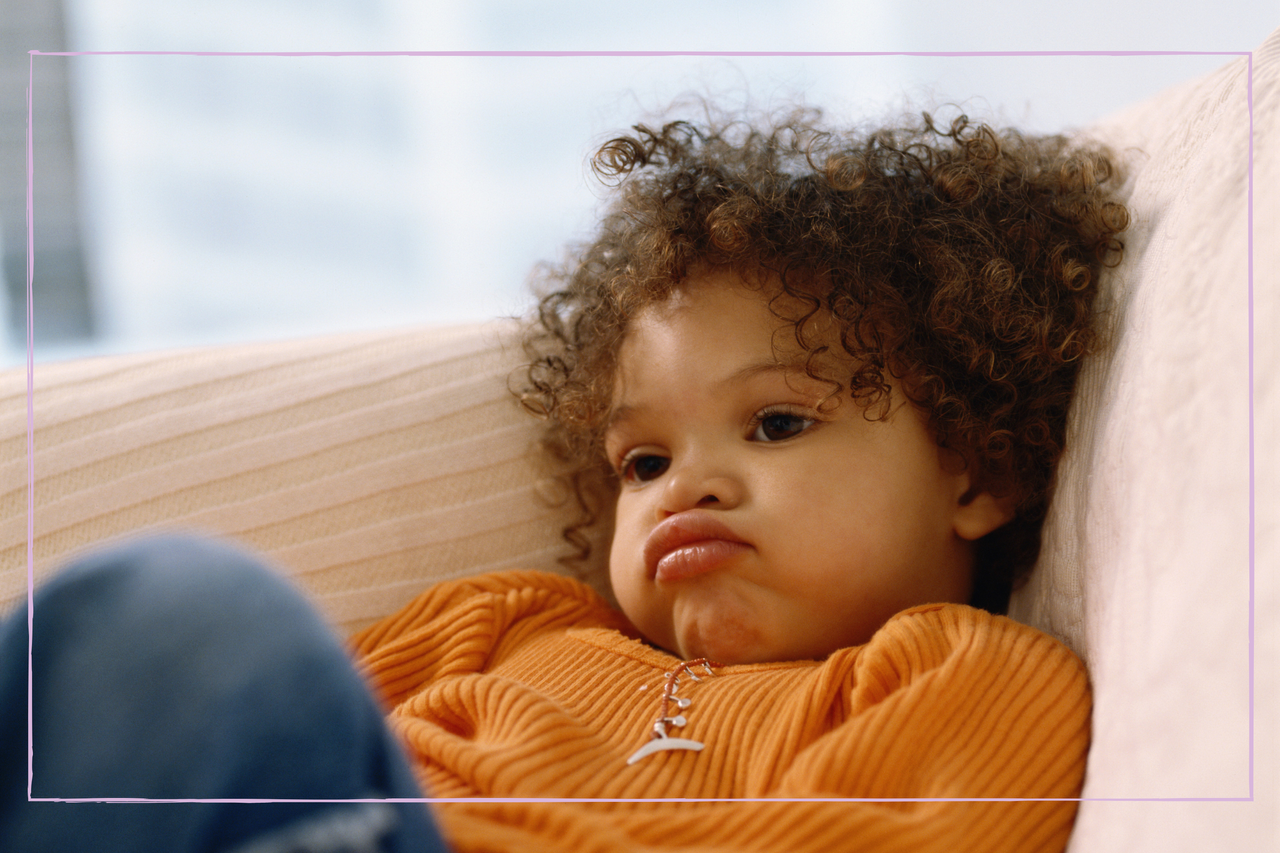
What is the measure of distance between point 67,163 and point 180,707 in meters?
0.39

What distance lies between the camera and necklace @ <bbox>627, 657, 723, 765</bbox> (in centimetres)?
48

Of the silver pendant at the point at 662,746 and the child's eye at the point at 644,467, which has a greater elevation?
the child's eye at the point at 644,467

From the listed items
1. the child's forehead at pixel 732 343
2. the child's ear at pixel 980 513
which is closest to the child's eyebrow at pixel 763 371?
the child's forehead at pixel 732 343

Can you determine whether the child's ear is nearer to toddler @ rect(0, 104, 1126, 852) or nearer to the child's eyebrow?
toddler @ rect(0, 104, 1126, 852)

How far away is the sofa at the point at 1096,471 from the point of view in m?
0.36

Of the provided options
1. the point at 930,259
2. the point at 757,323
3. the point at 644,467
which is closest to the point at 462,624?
the point at 644,467

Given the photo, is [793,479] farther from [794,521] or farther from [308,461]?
[308,461]

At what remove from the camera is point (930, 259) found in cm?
59

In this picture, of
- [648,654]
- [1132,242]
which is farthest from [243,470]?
[1132,242]

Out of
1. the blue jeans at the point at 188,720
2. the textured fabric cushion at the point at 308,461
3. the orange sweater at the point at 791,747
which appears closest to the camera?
the blue jeans at the point at 188,720

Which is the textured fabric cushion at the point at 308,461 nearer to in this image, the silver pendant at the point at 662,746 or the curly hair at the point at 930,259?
the curly hair at the point at 930,259

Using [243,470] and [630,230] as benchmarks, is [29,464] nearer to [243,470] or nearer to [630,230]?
[243,470]

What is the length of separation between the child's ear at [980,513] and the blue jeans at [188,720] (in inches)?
15.9

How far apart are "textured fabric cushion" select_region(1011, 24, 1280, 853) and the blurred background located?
0.11 m
